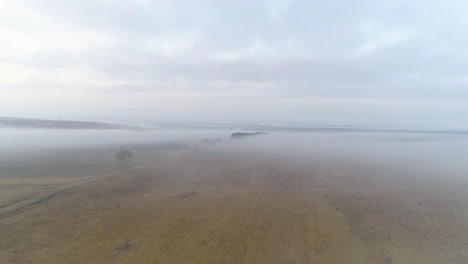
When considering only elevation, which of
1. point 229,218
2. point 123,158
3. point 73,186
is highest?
point 123,158

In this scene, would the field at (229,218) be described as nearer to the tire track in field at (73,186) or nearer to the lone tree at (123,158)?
the tire track in field at (73,186)

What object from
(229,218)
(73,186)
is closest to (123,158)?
(73,186)

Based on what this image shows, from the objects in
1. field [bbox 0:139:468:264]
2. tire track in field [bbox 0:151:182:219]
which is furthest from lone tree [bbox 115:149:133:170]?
field [bbox 0:139:468:264]

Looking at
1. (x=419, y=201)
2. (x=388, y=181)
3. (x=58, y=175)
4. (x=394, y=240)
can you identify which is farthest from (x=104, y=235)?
(x=388, y=181)

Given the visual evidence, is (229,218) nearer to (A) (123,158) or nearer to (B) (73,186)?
(B) (73,186)

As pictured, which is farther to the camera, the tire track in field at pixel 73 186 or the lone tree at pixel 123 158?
the lone tree at pixel 123 158

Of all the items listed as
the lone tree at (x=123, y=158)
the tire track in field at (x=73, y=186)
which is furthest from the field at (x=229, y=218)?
the lone tree at (x=123, y=158)

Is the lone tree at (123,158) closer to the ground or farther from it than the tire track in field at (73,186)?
farther from it

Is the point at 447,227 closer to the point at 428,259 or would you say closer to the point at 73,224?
the point at 428,259

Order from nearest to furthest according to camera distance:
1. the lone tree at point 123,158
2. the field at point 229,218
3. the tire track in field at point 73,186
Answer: the field at point 229,218 → the tire track in field at point 73,186 → the lone tree at point 123,158
